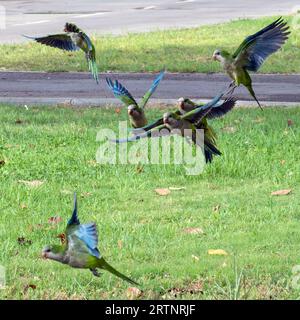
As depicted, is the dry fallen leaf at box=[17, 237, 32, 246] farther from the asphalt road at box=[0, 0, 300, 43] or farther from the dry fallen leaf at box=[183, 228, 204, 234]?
the asphalt road at box=[0, 0, 300, 43]

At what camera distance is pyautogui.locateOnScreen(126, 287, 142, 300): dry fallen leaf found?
14.3 feet

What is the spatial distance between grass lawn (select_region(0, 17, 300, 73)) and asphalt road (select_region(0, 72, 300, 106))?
340mm

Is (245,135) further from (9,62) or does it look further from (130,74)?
(9,62)

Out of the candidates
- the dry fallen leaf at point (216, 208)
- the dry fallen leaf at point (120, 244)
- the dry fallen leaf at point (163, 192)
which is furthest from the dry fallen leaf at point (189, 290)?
the dry fallen leaf at point (163, 192)

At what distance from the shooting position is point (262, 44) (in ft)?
6.40

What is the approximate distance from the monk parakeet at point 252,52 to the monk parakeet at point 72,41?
0.26 m

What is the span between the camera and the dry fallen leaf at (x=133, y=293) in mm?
4355

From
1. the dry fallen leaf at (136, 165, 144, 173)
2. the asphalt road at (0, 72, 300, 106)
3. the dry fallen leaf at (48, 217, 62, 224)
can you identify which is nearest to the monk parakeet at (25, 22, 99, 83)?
the dry fallen leaf at (48, 217, 62, 224)

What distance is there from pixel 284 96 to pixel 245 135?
190 inches

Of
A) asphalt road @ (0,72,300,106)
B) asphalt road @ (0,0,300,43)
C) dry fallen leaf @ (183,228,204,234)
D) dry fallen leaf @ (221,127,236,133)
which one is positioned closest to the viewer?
dry fallen leaf @ (183,228,204,234)

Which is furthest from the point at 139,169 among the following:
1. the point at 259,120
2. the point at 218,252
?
the point at 259,120

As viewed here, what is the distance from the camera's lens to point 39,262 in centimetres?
502

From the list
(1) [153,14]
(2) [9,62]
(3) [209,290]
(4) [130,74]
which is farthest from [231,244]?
(1) [153,14]

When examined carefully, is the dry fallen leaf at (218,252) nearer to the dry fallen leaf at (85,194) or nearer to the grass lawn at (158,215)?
the grass lawn at (158,215)
